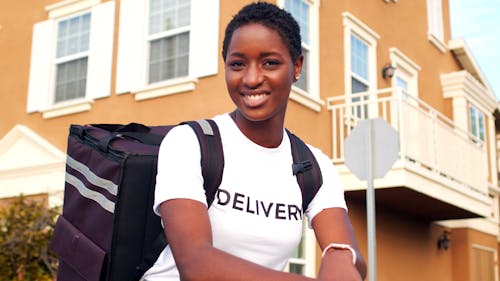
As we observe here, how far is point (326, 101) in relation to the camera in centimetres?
1085

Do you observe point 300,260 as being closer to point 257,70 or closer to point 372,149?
point 372,149

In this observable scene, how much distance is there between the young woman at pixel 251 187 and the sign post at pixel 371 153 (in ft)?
14.2

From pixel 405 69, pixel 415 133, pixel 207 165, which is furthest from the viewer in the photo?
pixel 405 69

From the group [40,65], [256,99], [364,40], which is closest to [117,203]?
[256,99]

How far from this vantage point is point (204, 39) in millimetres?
9797

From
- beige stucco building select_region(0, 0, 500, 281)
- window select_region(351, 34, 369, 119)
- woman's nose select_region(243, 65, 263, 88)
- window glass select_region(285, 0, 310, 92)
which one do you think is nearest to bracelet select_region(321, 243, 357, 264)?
woman's nose select_region(243, 65, 263, 88)

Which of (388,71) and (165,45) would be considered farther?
(388,71)

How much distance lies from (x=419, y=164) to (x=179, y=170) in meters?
9.45

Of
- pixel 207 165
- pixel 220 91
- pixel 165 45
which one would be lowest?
pixel 207 165

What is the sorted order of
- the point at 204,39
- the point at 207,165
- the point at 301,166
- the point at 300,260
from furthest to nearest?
the point at 300,260
the point at 204,39
the point at 301,166
the point at 207,165

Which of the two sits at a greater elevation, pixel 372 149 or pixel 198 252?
pixel 372 149

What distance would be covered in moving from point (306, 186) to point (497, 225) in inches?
649

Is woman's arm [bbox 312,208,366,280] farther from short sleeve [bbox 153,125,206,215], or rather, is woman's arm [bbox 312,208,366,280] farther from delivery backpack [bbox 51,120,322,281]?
short sleeve [bbox 153,125,206,215]

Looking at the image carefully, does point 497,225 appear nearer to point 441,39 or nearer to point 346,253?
point 441,39
